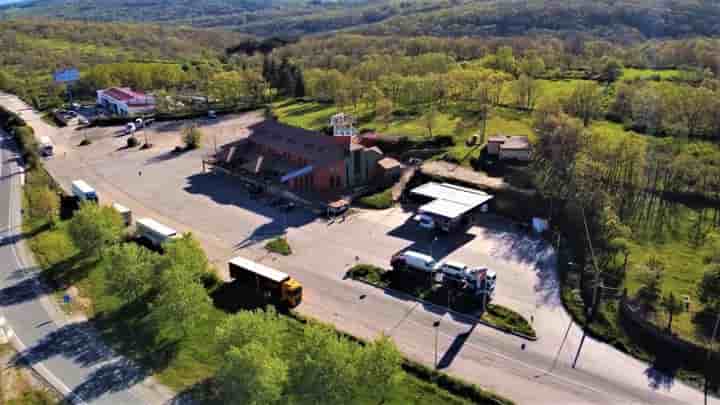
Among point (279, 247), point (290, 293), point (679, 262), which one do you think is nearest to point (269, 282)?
point (290, 293)

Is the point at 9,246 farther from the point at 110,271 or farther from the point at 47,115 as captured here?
the point at 47,115

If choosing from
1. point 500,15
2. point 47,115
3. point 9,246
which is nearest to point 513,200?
point 9,246

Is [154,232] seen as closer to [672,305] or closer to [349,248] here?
[349,248]

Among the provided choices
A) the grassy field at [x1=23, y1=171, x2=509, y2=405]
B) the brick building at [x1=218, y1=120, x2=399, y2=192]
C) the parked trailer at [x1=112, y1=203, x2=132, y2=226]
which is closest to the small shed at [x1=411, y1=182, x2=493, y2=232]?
the brick building at [x1=218, y1=120, x2=399, y2=192]

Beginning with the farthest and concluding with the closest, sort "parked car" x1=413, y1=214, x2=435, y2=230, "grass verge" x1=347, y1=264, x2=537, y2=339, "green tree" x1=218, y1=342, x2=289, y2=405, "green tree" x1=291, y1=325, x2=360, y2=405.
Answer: "parked car" x1=413, y1=214, x2=435, y2=230, "grass verge" x1=347, y1=264, x2=537, y2=339, "green tree" x1=291, y1=325, x2=360, y2=405, "green tree" x1=218, y1=342, x2=289, y2=405

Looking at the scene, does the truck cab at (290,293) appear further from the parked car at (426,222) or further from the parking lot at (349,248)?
the parked car at (426,222)

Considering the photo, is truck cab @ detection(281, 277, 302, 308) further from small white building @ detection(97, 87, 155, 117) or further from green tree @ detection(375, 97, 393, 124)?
small white building @ detection(97, 87, 155, 117)
